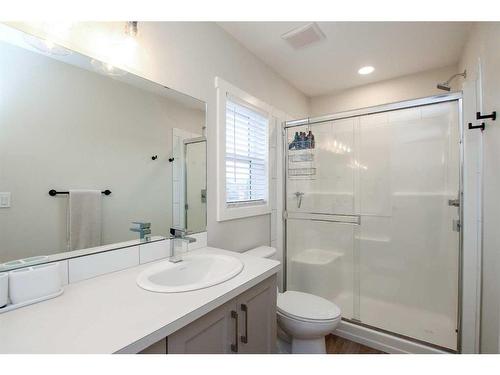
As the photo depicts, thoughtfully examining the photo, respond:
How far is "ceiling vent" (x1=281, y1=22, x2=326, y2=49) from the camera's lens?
172 cm

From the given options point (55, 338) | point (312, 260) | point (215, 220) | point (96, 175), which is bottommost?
point (312, 260)

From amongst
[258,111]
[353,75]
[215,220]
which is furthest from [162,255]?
[353,75]

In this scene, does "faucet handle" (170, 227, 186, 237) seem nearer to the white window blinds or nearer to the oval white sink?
the oval white sink

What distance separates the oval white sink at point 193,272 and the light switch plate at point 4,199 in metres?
0.53

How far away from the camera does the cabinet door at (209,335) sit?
2.44 feet

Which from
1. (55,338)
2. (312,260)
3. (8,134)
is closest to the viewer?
(55,338)

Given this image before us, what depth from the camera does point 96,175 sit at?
110 cm

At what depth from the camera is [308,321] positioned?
4.91 feet

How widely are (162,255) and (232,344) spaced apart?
1.98ft

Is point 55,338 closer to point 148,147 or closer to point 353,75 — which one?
point 148,147

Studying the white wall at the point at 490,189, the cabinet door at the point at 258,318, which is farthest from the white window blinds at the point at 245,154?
the white wall at the point at 490,189

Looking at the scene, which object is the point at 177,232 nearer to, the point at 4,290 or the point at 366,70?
the point at 4,290

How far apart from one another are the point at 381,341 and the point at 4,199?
7.90 feet

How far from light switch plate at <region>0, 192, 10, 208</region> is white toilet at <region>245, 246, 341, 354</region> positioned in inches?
59.1
